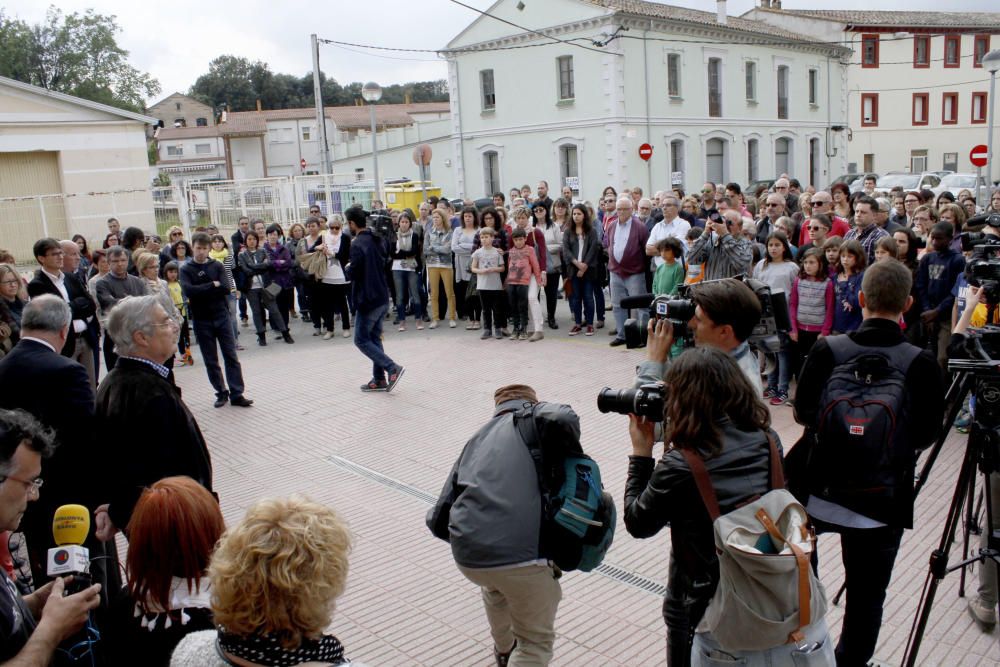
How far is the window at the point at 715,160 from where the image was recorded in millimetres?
36375

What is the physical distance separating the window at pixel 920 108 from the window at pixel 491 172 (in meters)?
28.4

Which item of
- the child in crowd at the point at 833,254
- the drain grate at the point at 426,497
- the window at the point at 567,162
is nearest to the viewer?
the drain grate at the point at 426,497

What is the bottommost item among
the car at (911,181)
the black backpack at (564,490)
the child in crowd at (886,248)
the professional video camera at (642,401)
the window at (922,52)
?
the black backpack at (564,490)

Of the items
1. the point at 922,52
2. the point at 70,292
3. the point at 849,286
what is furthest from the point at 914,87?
the point at 70,292

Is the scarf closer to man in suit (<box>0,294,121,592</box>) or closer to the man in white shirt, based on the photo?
man in suit (<box>0,294,121,592</box>)

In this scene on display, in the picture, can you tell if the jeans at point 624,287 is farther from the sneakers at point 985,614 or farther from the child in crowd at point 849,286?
the sneakers at point 985,614

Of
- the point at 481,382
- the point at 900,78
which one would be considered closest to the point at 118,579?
the point at 481,382

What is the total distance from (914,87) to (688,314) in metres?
52.8

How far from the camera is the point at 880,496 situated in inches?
130

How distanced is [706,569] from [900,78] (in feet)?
174

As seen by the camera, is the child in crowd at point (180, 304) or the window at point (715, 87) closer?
the child in crowd at point (180, 304)

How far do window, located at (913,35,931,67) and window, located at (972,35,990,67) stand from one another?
3.34m

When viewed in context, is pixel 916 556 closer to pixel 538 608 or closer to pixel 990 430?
pixel 990 430

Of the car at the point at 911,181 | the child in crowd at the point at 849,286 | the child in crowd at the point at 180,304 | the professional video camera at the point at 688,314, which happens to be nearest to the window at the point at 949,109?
the car at the point at 911,181
